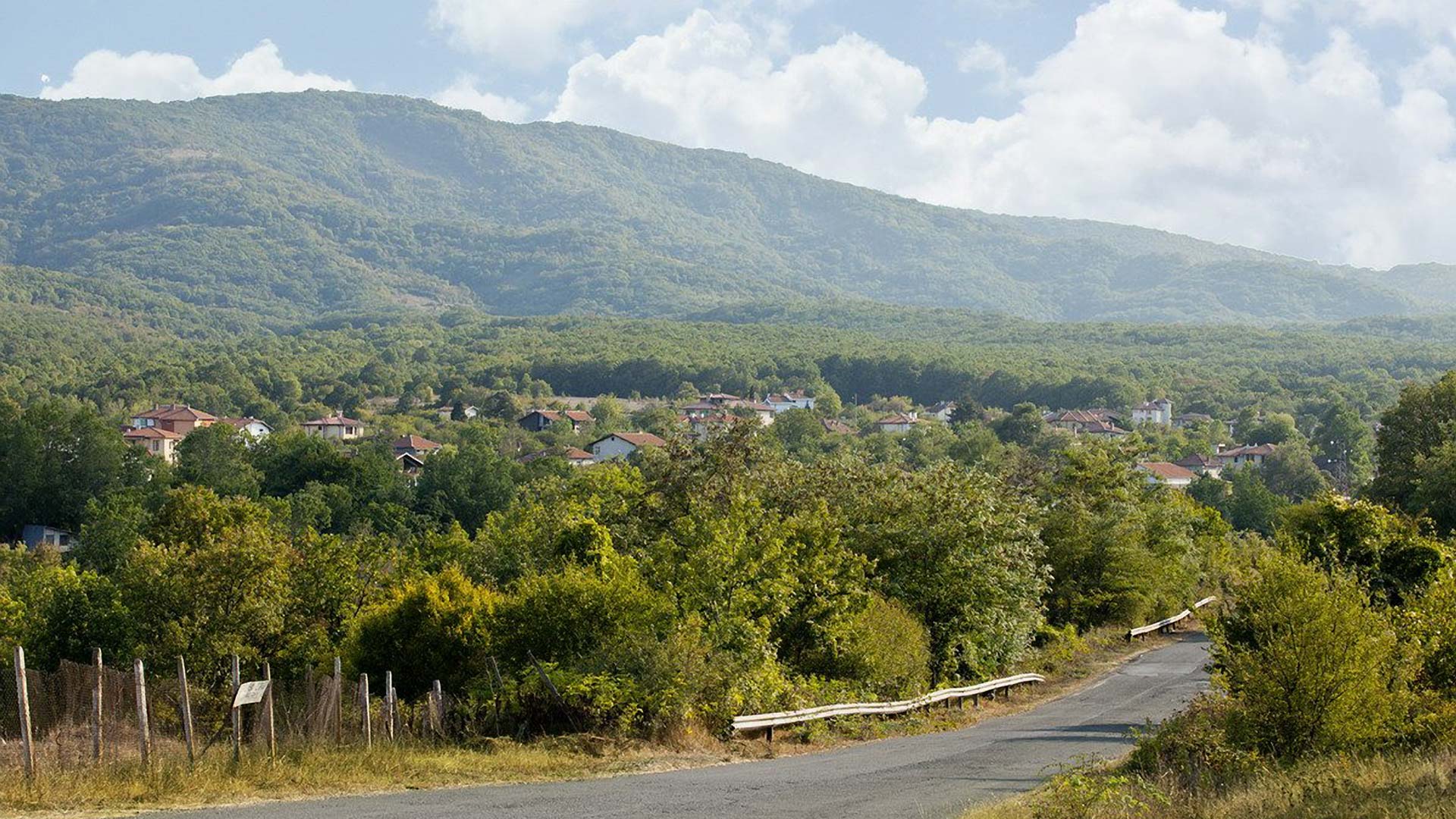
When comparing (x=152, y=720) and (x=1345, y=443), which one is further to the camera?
(x=1345, y=443)

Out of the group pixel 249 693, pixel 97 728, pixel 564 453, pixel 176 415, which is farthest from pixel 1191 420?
pixel 97 728

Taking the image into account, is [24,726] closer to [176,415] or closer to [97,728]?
[97,728]

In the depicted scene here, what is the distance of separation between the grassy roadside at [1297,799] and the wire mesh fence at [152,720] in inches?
332

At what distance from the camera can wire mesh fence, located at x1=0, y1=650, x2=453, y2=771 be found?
55.5 feet

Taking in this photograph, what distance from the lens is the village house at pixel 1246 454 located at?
474ft

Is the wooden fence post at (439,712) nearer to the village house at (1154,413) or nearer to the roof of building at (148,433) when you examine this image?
the roof of building at (148,433)

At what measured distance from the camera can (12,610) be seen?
3753 centimetres

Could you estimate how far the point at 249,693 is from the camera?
1716 centimetres

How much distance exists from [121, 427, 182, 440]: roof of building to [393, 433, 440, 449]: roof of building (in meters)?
22.1

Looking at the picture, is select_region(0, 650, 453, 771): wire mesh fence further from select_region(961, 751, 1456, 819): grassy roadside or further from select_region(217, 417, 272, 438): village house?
select_region(217, 417, 272, 438): village house

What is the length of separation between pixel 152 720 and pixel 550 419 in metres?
150

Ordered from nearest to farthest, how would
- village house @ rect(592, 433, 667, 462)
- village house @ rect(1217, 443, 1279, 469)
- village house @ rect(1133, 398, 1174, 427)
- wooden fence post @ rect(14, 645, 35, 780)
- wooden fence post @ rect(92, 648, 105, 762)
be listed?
1. wooden fence post @ rect(14, 645, 35, 780)
2. wooden fence post @ rect(92, 648, 105, 762)
3. village house @ rect(592, 433, 667, 462)
4. village house @ rect(1217, 443, 1279, 469)
5. village house @ rect(1133, 398, 1174, 427)

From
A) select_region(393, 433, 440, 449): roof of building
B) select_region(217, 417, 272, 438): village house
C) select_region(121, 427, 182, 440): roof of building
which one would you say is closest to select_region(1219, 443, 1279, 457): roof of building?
select_region(393, 433, 440, 449): roof of building

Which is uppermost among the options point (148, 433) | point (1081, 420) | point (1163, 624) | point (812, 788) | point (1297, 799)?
point (148, 433)
